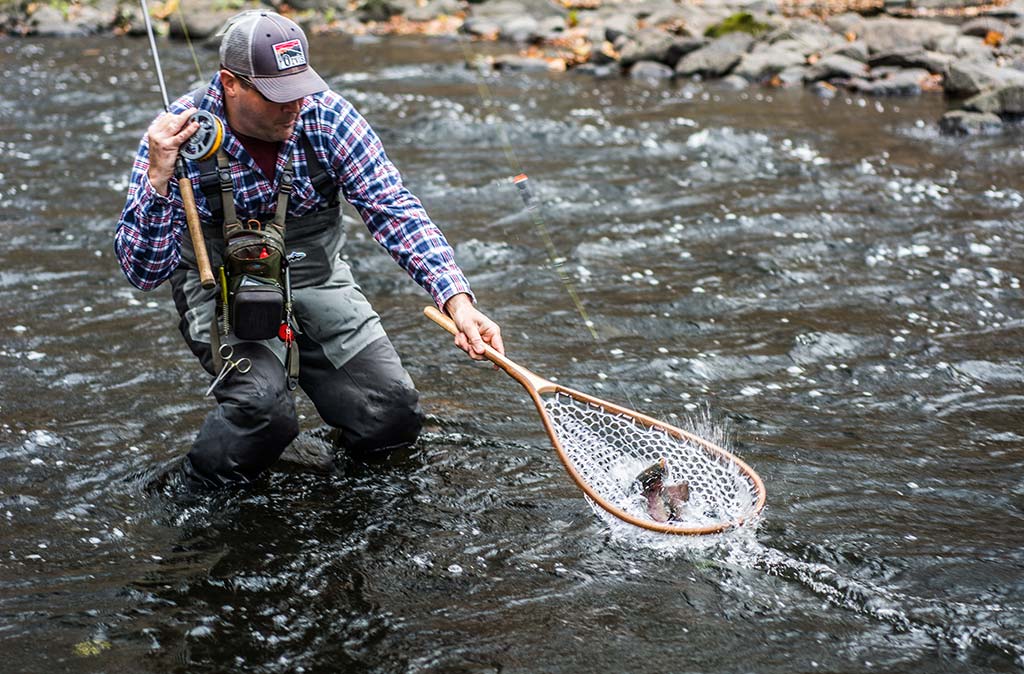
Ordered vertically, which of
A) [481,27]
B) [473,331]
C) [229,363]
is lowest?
[481,27]

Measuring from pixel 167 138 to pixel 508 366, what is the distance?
154cm

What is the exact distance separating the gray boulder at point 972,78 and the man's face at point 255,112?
12.1m

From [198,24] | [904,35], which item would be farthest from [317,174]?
[198,24]

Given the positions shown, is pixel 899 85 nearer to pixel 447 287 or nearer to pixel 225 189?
pixel 447 287

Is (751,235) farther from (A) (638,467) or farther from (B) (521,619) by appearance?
(B) (521,619)

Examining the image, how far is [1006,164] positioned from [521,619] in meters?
9.19

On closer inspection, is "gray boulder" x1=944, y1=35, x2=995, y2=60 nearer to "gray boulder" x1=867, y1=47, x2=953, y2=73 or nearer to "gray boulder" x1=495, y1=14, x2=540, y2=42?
"gray boulder" x1=867, y1=47, x2=953, y2=73

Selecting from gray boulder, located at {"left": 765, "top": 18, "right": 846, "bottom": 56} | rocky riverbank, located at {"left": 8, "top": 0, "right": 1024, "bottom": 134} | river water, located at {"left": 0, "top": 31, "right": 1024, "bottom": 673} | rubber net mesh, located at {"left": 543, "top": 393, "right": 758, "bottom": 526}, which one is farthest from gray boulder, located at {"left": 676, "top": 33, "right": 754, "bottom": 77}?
rubber net mesh, located at {"left": 543, "top": 393, "right": 758, "bottom": 526}

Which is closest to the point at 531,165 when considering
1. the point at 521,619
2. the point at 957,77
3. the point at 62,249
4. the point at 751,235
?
the point at 751,235

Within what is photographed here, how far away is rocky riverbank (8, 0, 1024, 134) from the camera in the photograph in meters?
15.3

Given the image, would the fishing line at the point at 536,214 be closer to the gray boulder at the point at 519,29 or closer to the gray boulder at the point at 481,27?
the gray boulder at the point at 519,29

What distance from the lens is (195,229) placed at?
4312 millimetres

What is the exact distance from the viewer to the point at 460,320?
4.62m

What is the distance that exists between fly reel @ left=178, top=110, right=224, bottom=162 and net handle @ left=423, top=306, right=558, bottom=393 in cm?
103
